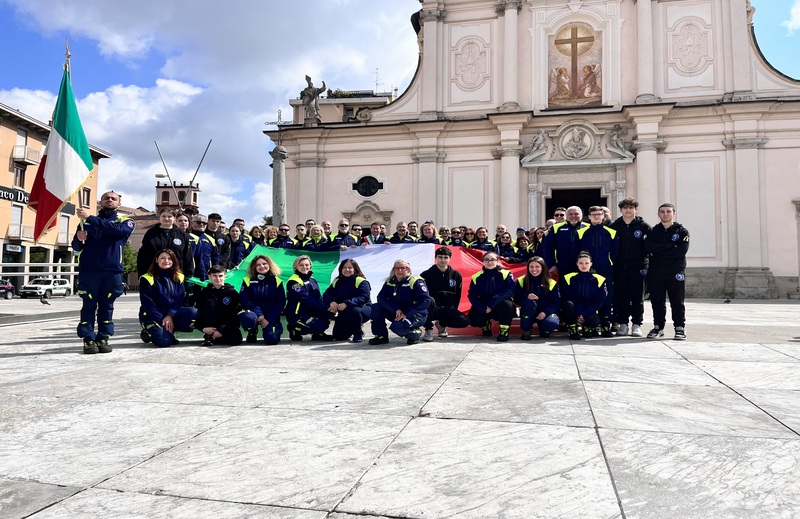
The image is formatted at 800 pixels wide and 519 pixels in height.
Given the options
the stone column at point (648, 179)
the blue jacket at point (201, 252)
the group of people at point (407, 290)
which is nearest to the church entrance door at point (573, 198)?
the stone column at point (648, 179)

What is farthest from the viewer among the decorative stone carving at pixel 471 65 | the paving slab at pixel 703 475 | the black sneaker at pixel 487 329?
the decorative stone carving at pixel 471 65

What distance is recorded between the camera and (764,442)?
9.75 feet

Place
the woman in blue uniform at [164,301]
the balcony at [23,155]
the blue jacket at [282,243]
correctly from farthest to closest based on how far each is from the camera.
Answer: the balcony at [23,155] < the blue jacket at [282,243] < the woman in blue uniform at [164,301]

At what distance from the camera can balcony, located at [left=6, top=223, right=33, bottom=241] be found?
36.8 metres

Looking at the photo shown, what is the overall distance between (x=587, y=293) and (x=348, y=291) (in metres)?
3.32

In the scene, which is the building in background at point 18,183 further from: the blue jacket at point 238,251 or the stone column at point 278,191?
the blue jacket at point 238,251

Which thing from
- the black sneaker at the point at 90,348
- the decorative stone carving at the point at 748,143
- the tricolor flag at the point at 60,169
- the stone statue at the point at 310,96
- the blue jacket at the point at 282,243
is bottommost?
the black sneaker at the point at 90,348

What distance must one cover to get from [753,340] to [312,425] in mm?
6573

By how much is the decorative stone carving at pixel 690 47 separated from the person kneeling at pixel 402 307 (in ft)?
64.3

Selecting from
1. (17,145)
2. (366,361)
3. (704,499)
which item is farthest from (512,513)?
(17,145)

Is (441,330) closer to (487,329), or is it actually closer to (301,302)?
(487,329)

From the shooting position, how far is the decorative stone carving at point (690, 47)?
855 inches

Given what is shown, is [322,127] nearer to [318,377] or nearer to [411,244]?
[411,244]

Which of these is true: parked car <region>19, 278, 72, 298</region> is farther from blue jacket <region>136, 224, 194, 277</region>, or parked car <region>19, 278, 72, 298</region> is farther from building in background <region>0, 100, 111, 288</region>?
blue jacket <region>136, 224, 194, 277</region>
